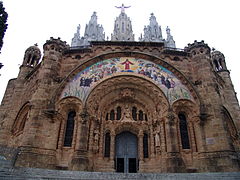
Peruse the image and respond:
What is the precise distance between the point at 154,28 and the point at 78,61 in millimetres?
47734

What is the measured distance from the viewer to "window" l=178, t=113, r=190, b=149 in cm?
1345

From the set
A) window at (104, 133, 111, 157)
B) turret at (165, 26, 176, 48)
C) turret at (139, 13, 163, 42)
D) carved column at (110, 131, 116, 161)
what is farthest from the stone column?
turret at (165, 26, 176, 48)

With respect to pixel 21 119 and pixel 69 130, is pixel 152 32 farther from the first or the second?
pixel 69 130

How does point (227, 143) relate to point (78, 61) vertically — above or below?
below

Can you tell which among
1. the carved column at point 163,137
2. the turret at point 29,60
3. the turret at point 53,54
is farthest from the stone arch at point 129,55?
the turret at point 29,60

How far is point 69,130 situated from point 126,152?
4791 millimetres

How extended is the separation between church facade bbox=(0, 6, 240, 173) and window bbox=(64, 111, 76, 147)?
A: 0.07 metres

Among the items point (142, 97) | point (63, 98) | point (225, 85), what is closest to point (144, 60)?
point (142, 97)

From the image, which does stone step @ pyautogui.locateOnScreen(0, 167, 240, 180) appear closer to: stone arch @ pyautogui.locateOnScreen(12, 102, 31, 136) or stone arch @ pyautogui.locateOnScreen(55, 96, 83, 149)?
stone arch @ pyautogui.locateOnScreen(55, 96, 83, 149)

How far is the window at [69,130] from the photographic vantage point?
13.5 meters

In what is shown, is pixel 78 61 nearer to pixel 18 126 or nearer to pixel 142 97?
pixel 142 97

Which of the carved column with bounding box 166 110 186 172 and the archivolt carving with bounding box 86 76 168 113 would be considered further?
the archivolt carving with bounding box 86 76 168 113

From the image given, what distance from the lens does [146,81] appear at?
50.0ft

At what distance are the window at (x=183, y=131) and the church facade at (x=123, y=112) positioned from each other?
0.07 metres
